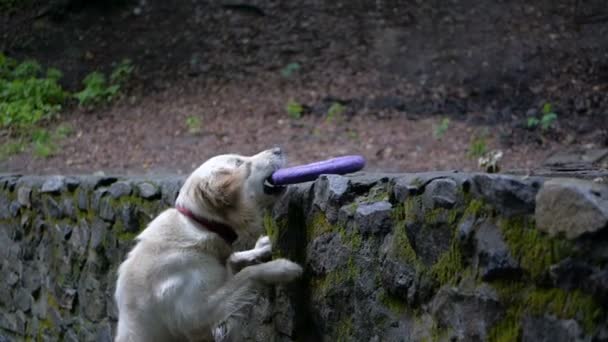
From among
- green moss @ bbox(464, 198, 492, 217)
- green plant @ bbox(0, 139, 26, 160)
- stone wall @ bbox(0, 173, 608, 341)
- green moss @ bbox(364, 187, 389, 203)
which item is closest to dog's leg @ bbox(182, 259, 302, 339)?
stone wall @ bbox(0, 173, 608, 341)

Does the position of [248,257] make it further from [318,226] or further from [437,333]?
[437,333]

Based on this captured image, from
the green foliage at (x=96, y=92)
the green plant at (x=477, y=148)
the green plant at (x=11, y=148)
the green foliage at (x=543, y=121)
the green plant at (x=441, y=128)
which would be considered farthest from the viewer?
the green foliage at (x=96, y=92)

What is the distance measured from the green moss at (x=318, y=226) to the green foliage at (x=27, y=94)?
8962 mm

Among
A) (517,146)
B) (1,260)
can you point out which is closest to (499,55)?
(517,146)

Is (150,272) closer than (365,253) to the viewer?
No

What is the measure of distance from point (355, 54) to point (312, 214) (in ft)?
29.3

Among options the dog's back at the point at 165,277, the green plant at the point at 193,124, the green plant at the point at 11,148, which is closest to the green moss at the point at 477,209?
the dog's back at the point at 165,277

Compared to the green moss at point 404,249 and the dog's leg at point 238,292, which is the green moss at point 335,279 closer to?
the dog's leg at point 238,292

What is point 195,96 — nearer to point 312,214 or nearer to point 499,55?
point 499,55

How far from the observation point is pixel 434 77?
1143 cm

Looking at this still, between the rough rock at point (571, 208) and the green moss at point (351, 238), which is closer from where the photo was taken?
the rough rock at point (571, 208)

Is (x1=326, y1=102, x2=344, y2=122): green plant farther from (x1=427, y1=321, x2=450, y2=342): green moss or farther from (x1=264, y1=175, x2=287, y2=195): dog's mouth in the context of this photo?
(x1=427, y1=321, x2=450, y2=342): green moss

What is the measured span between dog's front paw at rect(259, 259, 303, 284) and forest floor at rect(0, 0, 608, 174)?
4.64 m

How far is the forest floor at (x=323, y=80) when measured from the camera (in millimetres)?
9531
